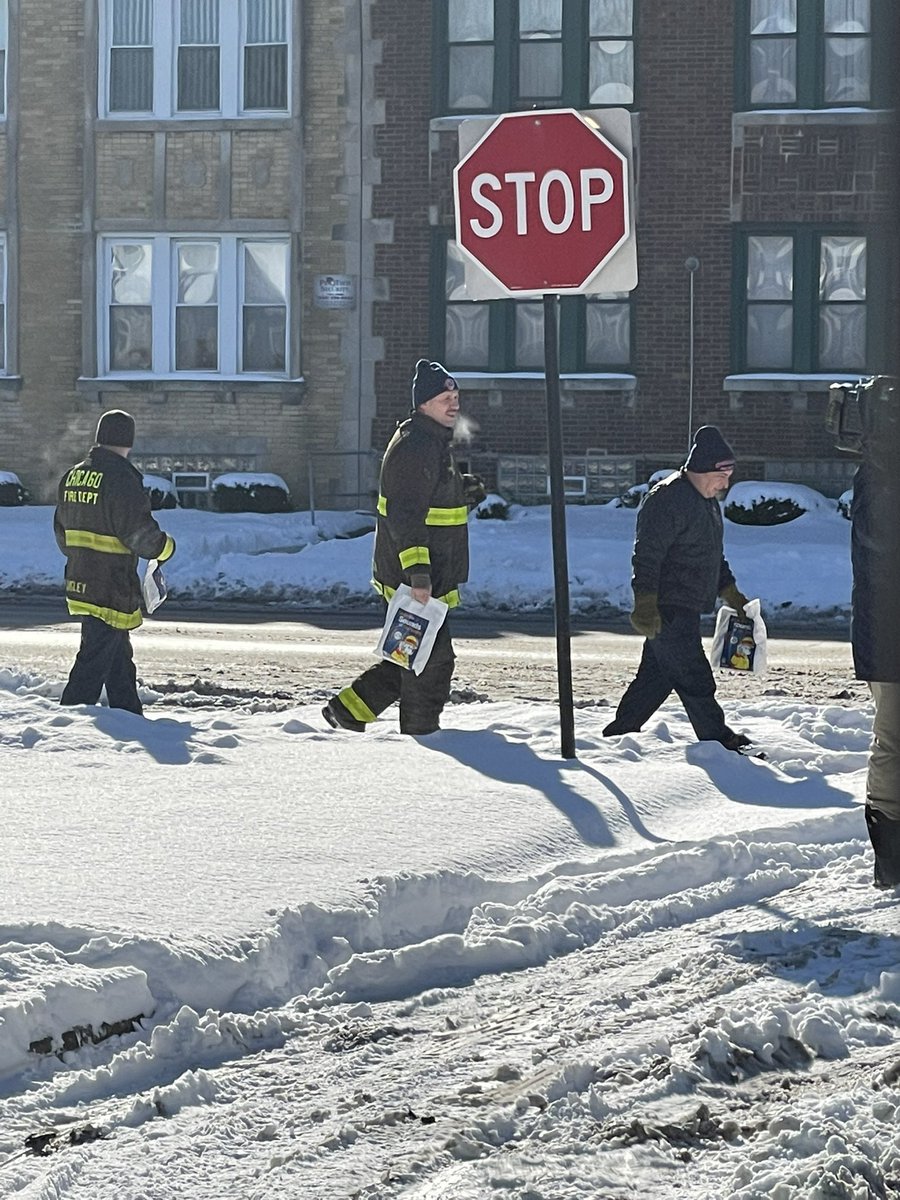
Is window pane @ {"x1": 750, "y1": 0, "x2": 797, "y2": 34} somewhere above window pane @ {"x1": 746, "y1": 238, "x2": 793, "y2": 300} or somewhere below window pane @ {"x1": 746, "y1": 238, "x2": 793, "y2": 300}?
above

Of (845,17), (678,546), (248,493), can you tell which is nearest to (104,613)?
(678,546)

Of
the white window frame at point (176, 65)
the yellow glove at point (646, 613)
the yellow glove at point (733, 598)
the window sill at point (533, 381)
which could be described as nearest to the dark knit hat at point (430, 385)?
the yellow glove at point (646, 613)

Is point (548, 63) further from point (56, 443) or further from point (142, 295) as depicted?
point (56, 443)

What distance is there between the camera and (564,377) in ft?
82.6

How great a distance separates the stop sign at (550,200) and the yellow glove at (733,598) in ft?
6.45

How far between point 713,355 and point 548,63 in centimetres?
437

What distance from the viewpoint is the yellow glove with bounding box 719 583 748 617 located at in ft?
32.1

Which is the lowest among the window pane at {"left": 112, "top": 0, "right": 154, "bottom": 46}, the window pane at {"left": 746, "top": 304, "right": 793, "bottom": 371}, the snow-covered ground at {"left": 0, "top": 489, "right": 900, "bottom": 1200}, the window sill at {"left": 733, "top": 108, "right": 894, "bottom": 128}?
the snow-covered ground at {"left": 0, "top": 489, "right": 900, "bottom": 1200}

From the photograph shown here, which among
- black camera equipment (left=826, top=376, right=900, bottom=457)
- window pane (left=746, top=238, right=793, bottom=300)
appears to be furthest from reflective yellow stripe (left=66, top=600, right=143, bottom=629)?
window pane (left=746, top=238, right=793, bottom=300)

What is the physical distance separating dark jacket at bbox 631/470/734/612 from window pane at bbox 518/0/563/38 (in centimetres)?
1722

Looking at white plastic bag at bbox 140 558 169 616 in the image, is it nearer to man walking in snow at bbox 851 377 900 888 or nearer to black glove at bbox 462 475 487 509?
black glove at bbox 462 475 487 509

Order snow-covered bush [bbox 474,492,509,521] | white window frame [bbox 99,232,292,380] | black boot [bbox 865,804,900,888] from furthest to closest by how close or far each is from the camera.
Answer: white window frame [bbox 99,232,292,380] → snow-covered bush [bbox 474,492,509,521] → black boot [bbox 865,804,900,888]

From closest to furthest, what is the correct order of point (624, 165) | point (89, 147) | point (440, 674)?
point (624, 165) → point (440, 674) → point (89, 147)

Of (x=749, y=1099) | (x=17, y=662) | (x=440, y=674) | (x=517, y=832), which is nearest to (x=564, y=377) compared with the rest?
(x=17, y=662)
